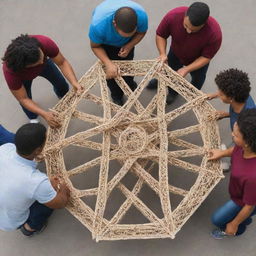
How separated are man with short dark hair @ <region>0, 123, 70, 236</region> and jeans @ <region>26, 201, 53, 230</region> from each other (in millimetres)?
143

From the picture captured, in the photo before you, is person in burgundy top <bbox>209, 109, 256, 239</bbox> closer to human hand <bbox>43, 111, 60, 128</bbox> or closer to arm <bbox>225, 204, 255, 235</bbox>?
arm <bbox>225, 204, 255, 235</bbox>

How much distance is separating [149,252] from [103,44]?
1.19 metres

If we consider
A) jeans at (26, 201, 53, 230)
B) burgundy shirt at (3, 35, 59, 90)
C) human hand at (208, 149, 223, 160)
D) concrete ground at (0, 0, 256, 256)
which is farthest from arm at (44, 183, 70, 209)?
human hand at (208, 149, 223, 160)

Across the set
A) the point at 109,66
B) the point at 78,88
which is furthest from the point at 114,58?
the point at 78,88

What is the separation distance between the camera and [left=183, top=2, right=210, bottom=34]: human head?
1420 millimetres

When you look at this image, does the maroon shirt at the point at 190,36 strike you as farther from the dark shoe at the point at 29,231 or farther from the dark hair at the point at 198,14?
the dark shoe at the point at 29,231

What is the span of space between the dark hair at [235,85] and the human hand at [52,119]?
0.82 metres

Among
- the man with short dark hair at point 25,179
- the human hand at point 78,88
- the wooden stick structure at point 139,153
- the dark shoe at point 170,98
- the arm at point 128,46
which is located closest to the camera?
the man with short dark hair at point 25,179

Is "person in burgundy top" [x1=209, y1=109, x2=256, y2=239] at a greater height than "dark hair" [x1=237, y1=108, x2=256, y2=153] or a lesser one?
lesser

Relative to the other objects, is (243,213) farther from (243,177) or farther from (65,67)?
(65,67)

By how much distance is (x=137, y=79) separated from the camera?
2.27m

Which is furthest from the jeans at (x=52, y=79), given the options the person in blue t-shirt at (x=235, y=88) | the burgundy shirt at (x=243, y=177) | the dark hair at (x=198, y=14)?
the burgundy shirt at (x=243, y=177)

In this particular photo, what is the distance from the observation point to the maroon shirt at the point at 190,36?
1572 millimetres

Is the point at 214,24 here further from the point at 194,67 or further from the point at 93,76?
the point at 93,76
